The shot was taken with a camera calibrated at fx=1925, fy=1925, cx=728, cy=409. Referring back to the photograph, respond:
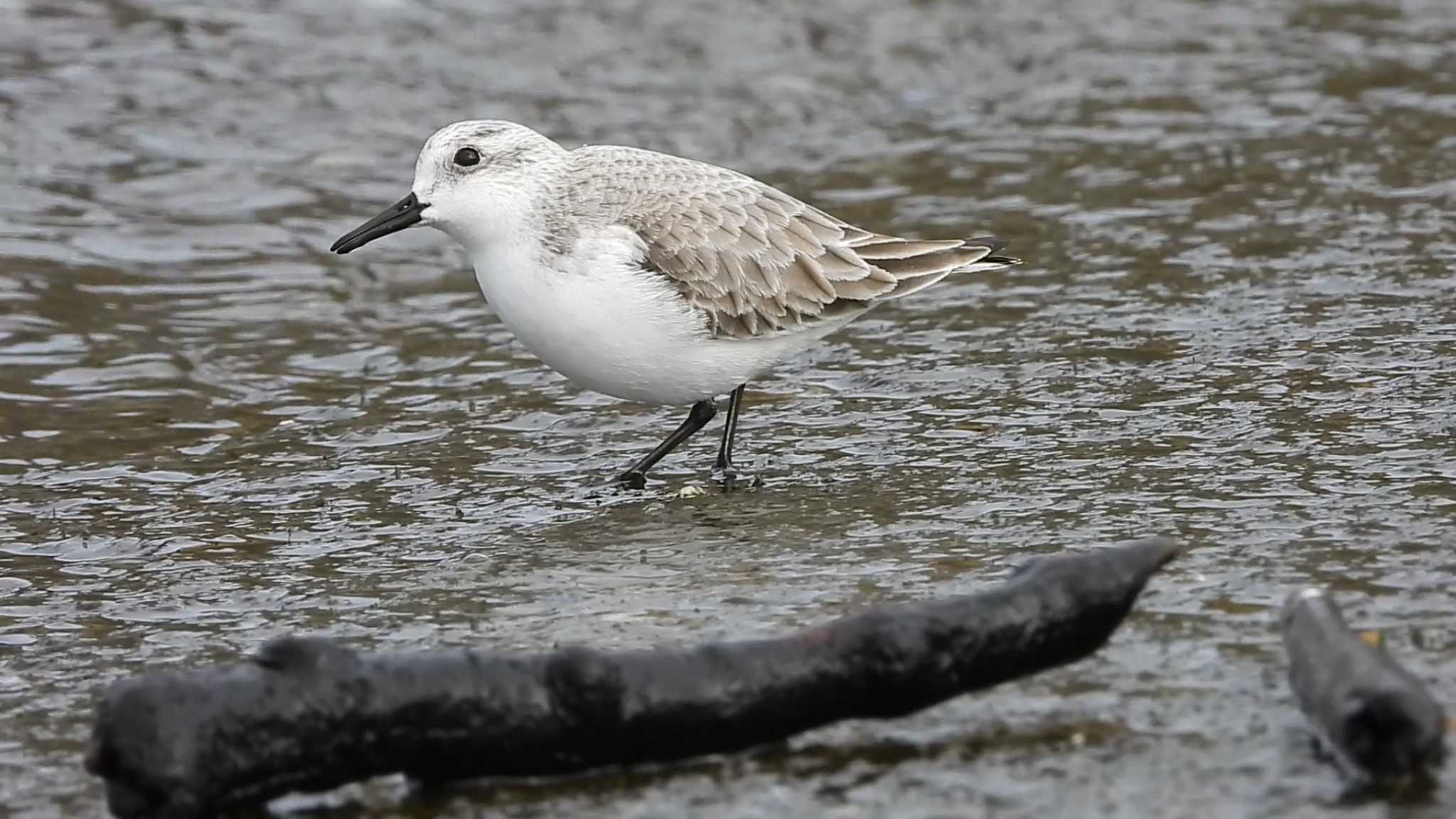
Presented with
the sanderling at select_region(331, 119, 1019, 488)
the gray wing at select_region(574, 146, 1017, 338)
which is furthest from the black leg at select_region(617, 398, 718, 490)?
the gray wing at select_region(574, 146, 1017, 338)

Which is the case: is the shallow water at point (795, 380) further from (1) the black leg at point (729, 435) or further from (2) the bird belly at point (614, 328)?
(2) the bird belly at point (614, 328)

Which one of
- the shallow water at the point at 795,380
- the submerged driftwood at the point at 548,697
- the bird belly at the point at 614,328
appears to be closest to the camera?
the submerged driftwood at the point at 548,697

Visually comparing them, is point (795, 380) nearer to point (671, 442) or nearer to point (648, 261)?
point (671, 442)

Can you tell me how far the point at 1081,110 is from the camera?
41.6ft

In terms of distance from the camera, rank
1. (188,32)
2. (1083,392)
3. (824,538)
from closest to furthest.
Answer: (824,538)
(1083,392)
(188,32)

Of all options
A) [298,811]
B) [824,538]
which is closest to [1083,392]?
[824,538]

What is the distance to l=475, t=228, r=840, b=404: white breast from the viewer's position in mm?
6898

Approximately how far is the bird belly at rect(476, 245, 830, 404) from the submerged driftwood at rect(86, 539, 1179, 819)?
262 cm

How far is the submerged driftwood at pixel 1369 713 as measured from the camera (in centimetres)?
398

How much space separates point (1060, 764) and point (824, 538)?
2089mm

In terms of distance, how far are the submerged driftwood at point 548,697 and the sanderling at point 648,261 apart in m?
2.69

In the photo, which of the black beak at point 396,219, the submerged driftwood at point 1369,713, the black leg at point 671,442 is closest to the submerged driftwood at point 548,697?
the submerged driftwood at point 1369,713

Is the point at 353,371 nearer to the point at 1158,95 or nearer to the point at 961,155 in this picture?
the point at 961,155

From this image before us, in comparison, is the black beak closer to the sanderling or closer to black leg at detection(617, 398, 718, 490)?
the sanderling
